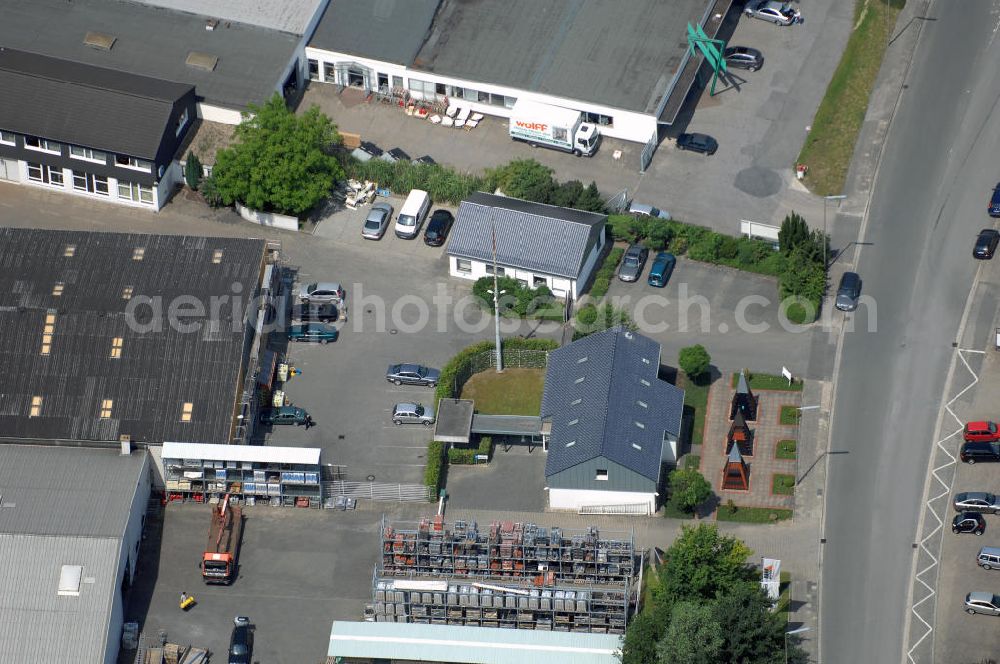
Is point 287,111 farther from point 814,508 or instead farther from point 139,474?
point 814,508

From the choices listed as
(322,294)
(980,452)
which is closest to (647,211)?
(322,294)

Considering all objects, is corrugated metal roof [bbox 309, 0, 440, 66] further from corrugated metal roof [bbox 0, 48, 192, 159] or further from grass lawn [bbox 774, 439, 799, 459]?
grass lawn [bbox 774, 439, 799, 459]

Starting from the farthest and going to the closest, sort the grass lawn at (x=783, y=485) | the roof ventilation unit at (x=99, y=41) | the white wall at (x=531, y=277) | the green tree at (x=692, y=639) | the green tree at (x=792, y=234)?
the roof ventilation unit at (x=99, y=41)
the green tree at (x=792, y=234)
the white wall at (x=531, y=277)
the grass lawn at (x=783, y=485)
the green tree at (x=692, y=639)

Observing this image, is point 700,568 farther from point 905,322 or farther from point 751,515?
point 905,322

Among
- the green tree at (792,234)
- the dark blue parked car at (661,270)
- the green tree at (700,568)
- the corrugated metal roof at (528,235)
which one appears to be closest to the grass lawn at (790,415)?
the green tree at (792,234)

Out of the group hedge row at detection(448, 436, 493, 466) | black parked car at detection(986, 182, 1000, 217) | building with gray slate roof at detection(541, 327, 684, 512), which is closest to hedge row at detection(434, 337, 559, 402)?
building with gray slate roof at detection(541, 327, 684, 512)

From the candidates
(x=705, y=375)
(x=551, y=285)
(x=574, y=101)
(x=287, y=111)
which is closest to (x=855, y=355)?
(x=705, y=375)

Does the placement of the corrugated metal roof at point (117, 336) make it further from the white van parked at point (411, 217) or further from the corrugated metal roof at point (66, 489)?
the white van parked at point (411, 217)
